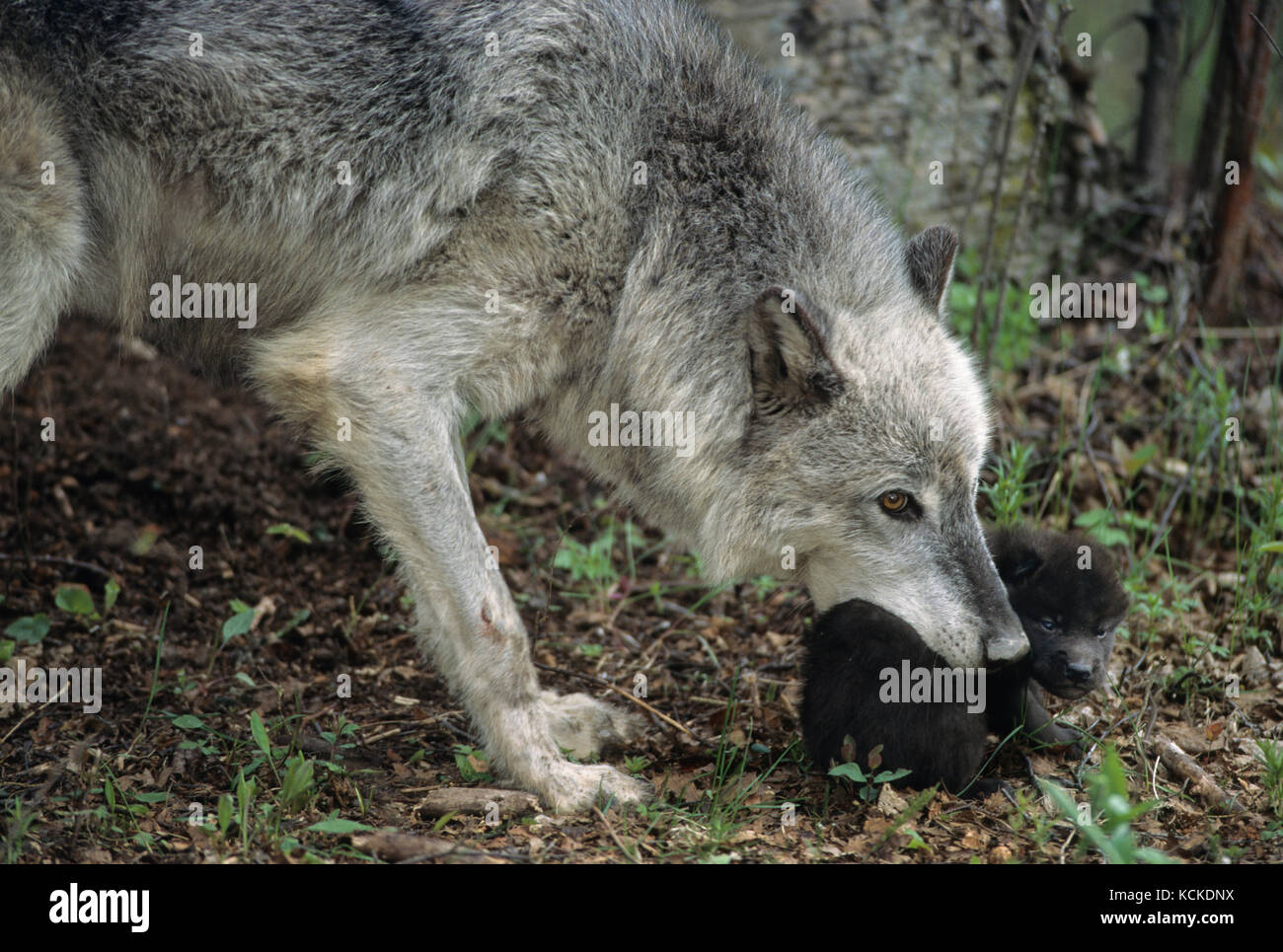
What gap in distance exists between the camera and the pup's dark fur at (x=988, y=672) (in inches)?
158

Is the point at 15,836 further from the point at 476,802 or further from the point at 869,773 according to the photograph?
the point at 869,773

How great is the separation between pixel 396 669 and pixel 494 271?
6.84 ft

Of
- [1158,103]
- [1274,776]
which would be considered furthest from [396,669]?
[1158,103]

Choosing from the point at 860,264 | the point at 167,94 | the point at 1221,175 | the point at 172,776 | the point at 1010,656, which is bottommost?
the point at 172,776

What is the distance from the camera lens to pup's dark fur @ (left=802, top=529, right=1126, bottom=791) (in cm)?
401

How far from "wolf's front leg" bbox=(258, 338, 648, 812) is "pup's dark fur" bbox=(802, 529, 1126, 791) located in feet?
2.65

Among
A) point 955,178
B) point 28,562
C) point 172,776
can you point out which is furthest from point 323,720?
point 955,178

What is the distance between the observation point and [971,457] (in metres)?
4.33

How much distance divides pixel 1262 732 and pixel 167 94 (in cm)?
491

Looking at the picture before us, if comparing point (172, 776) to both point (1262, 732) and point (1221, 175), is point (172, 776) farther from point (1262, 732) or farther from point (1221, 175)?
point (1221, 175)

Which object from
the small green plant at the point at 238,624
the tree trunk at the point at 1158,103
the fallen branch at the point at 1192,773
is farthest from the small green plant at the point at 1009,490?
the tree trunk at the point at 1158,103

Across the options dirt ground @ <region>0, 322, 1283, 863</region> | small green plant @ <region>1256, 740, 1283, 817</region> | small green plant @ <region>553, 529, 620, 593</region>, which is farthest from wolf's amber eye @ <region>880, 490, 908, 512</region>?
small green plant @ <region>553, 529, 620, 593</region>

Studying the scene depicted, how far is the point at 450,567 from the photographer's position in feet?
13.7

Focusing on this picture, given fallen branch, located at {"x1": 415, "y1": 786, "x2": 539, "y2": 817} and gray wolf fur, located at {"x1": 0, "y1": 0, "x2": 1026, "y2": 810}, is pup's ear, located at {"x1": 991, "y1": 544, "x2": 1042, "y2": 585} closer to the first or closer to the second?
gray wolf fur, located at {"x1": 0, "y1": 0, "x2": 1026, "y2": 810}
